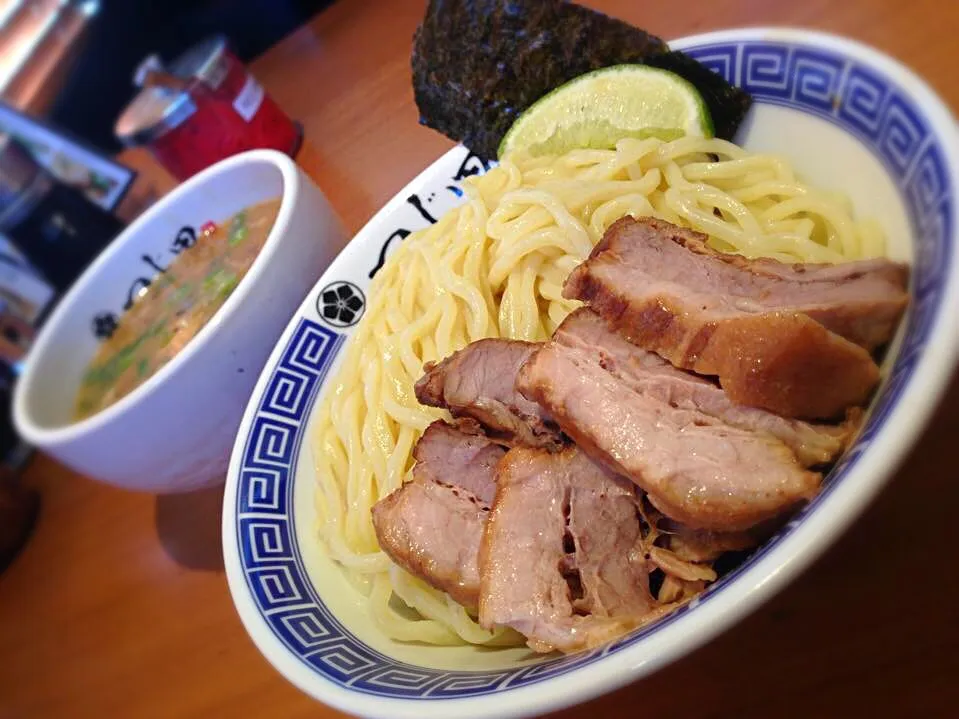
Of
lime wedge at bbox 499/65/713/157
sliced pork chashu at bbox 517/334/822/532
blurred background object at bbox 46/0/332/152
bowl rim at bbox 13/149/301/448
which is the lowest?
sliced pork chashu at bbox 517/334/822/532

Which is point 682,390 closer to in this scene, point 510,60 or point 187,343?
point 510,60

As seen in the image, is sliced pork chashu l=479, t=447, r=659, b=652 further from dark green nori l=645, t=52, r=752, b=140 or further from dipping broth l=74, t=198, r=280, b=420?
dipping broth l=74, t=198, r=280, b=420

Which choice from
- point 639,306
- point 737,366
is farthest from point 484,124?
point 737,366

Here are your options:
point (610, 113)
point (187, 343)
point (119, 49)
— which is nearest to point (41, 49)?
point (119, 49)

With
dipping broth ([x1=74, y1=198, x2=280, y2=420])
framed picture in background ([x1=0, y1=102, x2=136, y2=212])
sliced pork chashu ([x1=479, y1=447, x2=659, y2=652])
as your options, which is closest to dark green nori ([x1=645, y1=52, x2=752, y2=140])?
sliced pork chashu ([x1=479, y1=447, x2=659, y2=652])

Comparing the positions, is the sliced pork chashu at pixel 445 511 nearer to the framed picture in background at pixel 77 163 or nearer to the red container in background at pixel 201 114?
the red container in background at pixel 201 114
